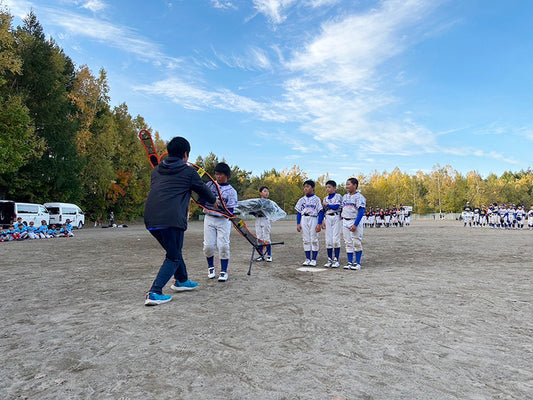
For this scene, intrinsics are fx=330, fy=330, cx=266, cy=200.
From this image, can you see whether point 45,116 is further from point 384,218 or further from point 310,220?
point 384,218

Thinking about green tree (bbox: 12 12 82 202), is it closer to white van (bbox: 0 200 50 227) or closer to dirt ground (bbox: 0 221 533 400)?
white van (bbox: 0 200 50 227)

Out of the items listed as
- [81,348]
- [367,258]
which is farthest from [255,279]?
[367,258]

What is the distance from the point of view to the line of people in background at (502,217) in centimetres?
2994

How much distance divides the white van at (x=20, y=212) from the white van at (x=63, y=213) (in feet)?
6.11

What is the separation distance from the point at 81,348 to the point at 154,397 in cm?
126

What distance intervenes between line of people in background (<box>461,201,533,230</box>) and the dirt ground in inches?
1174

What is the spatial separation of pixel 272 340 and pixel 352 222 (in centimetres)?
497

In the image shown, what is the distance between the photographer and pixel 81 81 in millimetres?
35594

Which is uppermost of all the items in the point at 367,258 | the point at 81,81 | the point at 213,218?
the point at 81,81

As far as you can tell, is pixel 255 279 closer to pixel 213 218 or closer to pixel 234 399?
pixel 213 218

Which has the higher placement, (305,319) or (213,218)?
(213,218)

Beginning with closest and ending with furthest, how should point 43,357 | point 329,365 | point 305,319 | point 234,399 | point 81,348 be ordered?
point 234,399, point 329,365, point 43,357, point 81,348, point 305,319

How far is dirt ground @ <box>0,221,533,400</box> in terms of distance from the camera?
2.32 meters

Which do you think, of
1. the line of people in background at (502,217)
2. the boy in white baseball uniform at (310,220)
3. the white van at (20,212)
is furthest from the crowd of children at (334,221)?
the line of people in background at (502,217)
